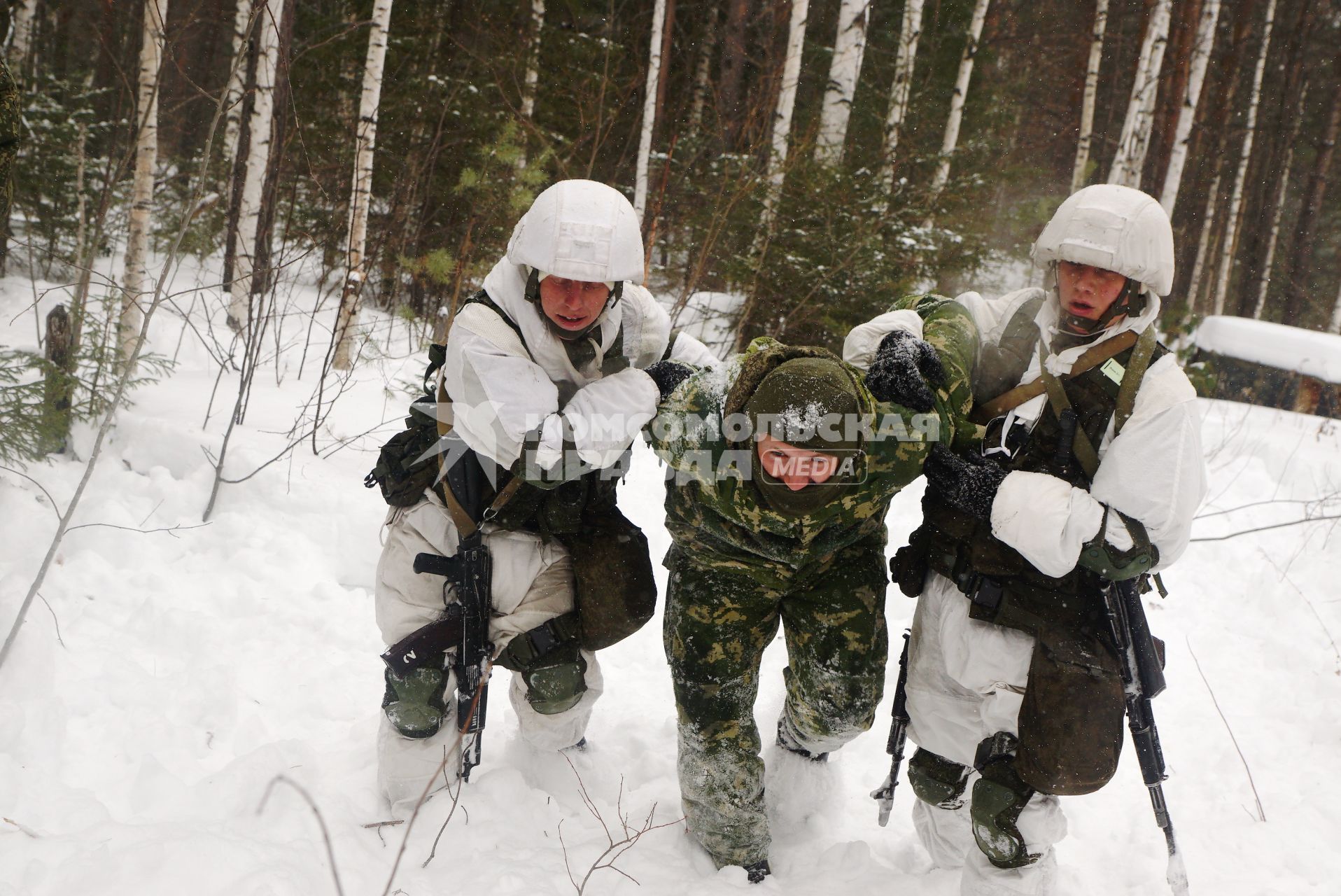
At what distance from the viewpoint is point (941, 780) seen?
2398 mm

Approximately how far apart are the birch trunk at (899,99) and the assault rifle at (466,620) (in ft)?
16.3

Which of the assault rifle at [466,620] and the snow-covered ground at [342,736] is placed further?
the assault rifle at [466,620]

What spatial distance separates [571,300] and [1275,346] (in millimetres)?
8917

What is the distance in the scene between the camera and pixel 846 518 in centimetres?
217

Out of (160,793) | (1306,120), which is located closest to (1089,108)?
(1306,120)

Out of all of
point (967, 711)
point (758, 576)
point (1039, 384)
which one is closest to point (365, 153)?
point (758, 576)

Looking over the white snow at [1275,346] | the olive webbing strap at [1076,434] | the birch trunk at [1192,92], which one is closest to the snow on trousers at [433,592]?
the olive webbing strap at [1076,434]

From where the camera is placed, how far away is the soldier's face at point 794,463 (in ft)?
6.48

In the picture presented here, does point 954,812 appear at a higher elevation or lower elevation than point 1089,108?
lower

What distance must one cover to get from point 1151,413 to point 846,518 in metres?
0.78

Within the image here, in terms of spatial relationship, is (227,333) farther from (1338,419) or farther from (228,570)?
(1338,419)

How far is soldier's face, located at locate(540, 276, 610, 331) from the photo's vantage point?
2.27 metres

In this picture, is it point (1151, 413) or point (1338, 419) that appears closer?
point (1151, 413)

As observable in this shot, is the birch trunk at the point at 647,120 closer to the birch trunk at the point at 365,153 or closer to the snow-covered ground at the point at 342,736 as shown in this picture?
the birch trunk at the point at 365,153
